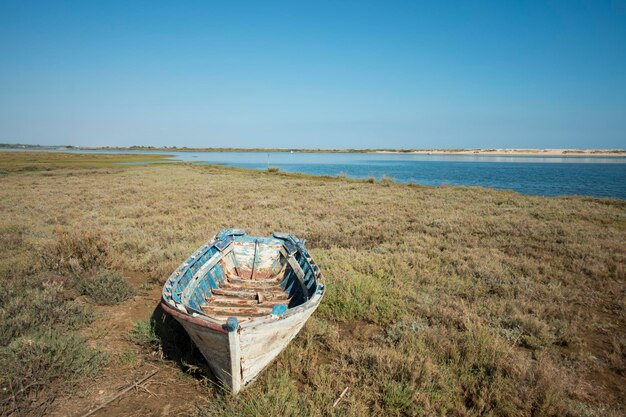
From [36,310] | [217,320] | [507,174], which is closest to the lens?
[217,320]

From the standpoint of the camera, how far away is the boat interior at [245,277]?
540 centimetres

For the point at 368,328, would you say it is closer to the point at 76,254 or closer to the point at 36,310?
the point at 36,310

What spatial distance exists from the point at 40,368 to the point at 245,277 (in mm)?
3966

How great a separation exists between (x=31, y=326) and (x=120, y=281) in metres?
1.99

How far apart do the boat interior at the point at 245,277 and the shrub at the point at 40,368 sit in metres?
1.56

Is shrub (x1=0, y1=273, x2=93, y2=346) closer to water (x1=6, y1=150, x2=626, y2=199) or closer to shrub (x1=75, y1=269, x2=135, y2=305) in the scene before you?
shrub (x1=75, y1=269, x2=135, y2=305)

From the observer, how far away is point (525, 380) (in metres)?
4.33

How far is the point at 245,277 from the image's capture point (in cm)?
750

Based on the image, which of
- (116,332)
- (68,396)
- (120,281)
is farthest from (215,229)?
(68,396)

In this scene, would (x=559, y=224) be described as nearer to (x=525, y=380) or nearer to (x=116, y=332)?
(x=525, y=380)

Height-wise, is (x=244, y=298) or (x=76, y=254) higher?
(x=76, y=254)

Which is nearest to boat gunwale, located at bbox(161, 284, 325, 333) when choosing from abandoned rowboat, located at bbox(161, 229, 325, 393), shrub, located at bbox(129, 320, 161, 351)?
abandoned rowboat, located at bbox(161, 229, 325, 393)

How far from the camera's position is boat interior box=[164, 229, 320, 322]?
540 cm

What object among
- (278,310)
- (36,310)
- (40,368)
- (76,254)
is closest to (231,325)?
(278,310)
